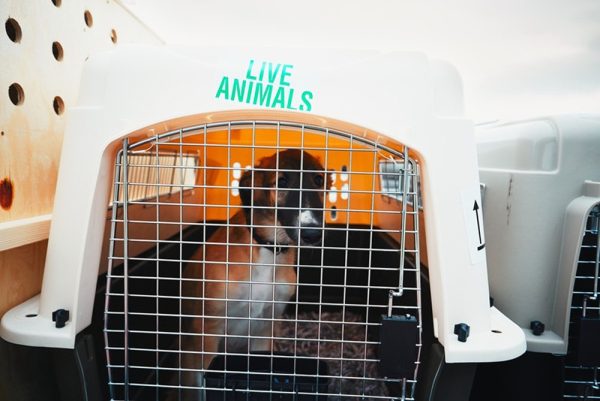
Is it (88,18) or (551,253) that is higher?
(88,18)

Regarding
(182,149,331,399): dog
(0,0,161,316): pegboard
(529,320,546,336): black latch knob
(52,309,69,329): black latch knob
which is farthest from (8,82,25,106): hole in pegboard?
(529,320,546,336): black latch knob

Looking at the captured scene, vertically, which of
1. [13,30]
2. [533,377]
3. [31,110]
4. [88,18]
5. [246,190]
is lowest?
[533,377]

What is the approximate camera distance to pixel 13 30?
798mm

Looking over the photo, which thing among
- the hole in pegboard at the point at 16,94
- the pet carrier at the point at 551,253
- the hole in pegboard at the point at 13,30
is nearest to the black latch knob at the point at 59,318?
the hole in pegboard at the point at 16,94

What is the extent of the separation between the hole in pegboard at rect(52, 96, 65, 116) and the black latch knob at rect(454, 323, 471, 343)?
0.99 metres

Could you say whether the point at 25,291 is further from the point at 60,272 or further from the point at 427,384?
the point at 427,384

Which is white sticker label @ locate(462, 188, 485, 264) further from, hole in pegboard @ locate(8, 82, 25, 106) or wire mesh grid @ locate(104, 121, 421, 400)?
hole in pegboard @ locate(8, 82, 25, 106)

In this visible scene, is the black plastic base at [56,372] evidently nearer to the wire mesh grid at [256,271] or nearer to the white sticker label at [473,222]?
the wire mesh grid at [256,271]

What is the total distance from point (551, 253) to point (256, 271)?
38.3 inches

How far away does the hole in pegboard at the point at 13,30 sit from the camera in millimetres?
783

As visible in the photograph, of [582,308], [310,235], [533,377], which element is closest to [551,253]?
[582,308]

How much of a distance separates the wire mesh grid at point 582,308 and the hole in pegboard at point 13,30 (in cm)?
128

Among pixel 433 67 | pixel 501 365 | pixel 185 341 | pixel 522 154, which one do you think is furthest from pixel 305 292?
pixel 433 67

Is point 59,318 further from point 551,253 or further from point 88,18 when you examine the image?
point 551,253
